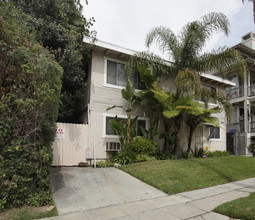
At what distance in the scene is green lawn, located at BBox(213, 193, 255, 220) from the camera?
4.09m

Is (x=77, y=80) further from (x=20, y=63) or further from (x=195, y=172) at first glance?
(x=195, y=172)

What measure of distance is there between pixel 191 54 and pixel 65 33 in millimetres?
6521

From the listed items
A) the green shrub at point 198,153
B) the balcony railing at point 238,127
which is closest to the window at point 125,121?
the green shrub at point 198,153

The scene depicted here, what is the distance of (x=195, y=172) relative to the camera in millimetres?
7656

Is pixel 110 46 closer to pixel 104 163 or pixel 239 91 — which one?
pixel 104 163

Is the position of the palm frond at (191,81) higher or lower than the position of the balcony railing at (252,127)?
higher

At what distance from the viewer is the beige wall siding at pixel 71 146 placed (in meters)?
8.34

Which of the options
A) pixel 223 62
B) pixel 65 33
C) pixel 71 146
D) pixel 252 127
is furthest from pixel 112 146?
pixel 252 127

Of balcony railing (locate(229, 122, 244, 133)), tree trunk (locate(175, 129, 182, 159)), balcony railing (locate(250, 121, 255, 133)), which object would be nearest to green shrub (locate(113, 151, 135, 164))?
tree trunk (locate(175, 129, 182, 159))

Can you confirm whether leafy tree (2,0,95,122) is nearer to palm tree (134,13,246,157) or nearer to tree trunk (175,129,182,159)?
palm tree (134,13,246,157)

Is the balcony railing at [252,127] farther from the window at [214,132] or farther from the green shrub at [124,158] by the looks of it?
the green shrub at [124,158]

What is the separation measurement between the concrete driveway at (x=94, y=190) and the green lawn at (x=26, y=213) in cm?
28

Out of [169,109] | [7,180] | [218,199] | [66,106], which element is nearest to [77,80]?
[66,106]

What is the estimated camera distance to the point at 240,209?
4.34 m
